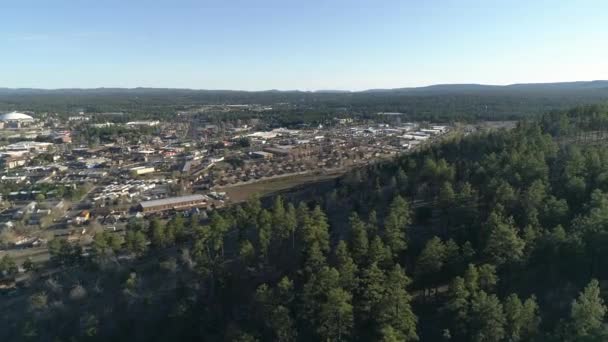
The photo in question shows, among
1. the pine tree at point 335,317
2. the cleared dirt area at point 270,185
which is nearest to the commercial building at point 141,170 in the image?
the cleared dirt area at point 270,185

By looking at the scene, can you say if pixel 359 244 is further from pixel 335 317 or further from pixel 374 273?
pixel 335 317

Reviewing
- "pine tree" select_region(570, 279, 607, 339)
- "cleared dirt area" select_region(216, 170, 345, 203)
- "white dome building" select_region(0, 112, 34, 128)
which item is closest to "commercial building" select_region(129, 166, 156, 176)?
"cleared dirt area" select_region(216, 170, 345, 203)

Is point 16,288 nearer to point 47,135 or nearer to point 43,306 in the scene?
point 43,306

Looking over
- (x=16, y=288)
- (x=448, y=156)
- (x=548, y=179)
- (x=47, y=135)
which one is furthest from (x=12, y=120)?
(x=548, y=179)

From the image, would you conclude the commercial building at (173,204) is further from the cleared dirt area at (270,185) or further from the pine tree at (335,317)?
the pine tree at (335,317)

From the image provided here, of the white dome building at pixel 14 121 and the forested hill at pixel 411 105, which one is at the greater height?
the forested hill at pixel 411 105

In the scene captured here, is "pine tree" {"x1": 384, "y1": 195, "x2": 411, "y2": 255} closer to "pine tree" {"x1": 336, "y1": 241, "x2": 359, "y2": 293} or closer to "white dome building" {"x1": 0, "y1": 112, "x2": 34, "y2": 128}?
"pine tree" {"x1": 336, "y1": 241, "x2": 359, "y2": 293}

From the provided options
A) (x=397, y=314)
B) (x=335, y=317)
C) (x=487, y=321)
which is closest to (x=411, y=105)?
(x=397, y=314)
